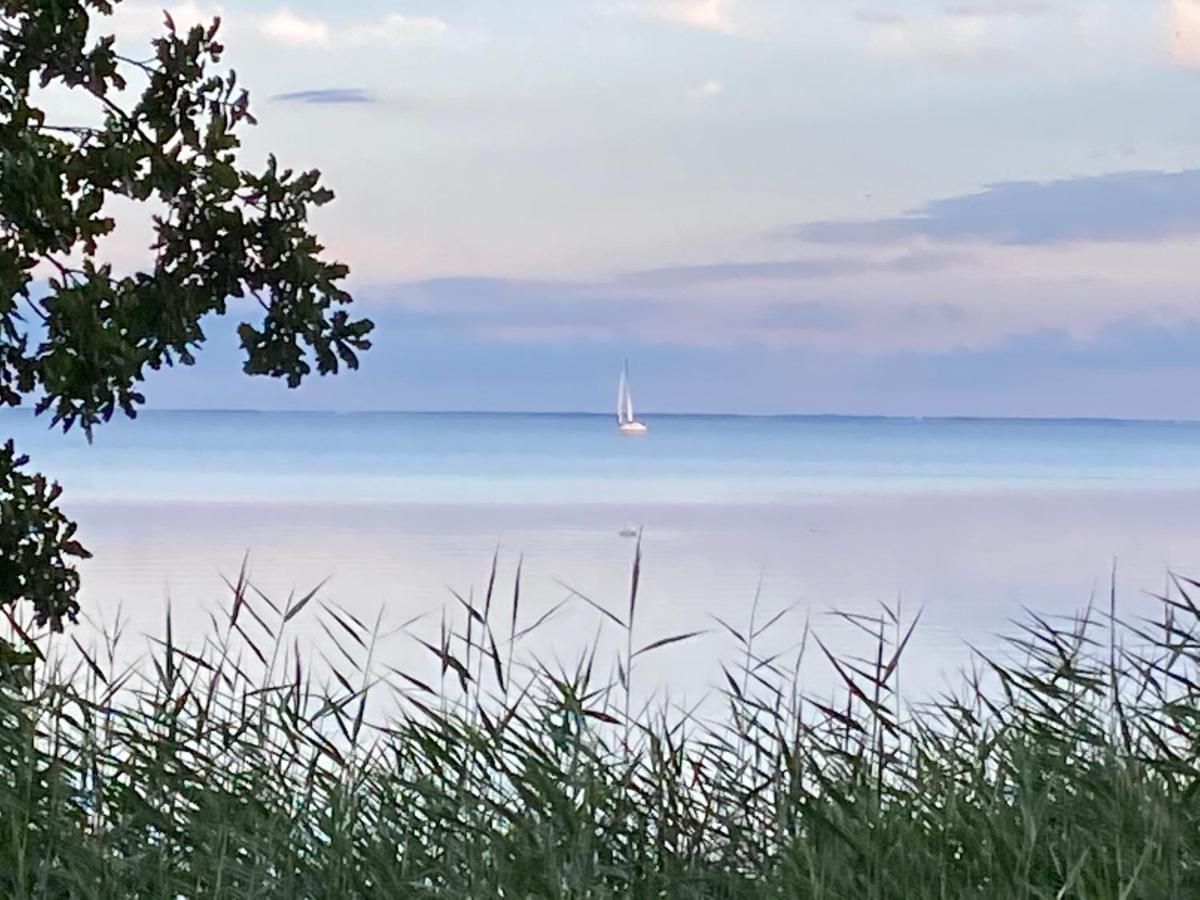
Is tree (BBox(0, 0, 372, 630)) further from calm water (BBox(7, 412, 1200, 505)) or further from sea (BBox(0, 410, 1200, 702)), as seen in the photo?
calm water (BBox(7, 412, 1200, 505))

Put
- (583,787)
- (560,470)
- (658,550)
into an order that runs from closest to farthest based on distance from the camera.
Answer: (583,787), (658,550), (560,470)

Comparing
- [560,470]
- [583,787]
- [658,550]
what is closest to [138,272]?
[583,787]

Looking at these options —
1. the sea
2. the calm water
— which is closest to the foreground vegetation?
the sea

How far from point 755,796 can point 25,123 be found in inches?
135

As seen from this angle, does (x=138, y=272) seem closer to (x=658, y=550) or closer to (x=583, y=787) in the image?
(x=583, y=787)

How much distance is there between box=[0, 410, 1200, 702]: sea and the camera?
51.9ft

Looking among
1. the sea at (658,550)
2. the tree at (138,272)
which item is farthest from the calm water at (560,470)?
the tree at (138,272)

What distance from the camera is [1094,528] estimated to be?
37.2 metres

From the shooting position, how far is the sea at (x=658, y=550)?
15820 millimetres

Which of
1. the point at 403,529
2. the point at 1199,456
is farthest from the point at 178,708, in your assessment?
the point at 1199,456

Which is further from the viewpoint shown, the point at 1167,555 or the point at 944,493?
the point at 944,493

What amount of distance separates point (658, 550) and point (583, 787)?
91.1 feet

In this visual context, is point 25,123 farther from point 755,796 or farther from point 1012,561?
point 1012,561

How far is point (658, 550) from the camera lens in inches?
1276
